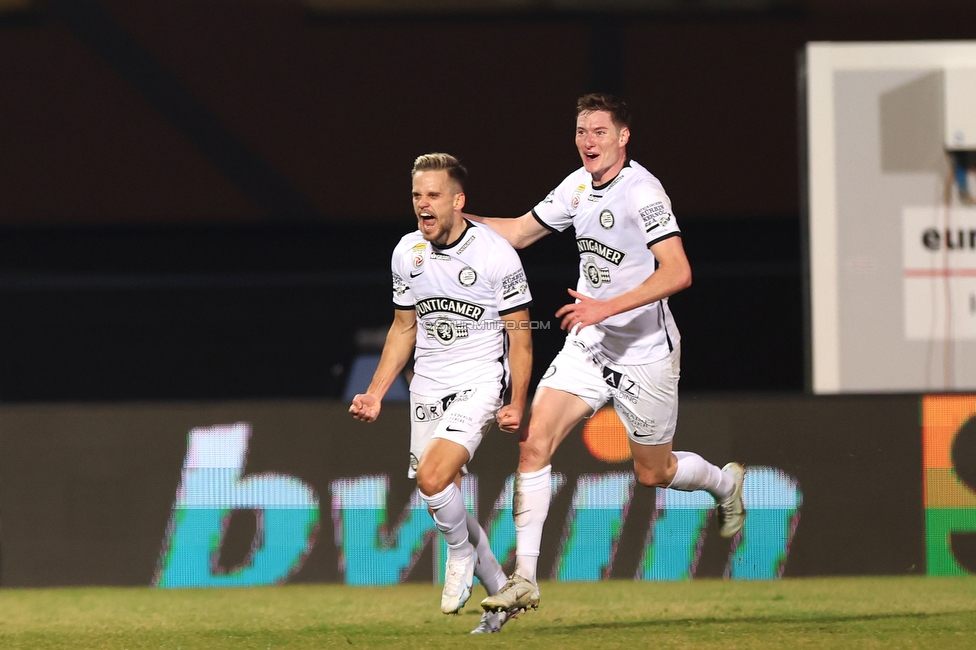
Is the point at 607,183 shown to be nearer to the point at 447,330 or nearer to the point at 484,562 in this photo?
the point at 447,330

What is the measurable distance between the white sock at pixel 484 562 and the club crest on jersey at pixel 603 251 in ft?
4.20

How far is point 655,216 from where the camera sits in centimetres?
617

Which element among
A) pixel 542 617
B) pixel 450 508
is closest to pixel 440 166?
pixel 450 508

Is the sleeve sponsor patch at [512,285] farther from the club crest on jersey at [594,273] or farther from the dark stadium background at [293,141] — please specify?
the dark stadium background at [293,141]

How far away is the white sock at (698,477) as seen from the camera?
678 centimetres

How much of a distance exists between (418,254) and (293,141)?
1058 cm

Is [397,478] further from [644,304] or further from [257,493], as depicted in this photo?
[644,304]

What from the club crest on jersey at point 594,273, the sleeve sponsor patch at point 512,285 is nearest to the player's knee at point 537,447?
the sleeve sponsor patch at point 512,285

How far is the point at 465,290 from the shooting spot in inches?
245

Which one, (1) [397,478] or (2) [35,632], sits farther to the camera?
(1) [397,478]

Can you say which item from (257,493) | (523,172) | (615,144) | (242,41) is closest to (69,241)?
(242,41)

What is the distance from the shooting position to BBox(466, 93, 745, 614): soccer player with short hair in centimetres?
621

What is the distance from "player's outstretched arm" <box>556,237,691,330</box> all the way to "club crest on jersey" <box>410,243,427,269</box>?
0.71 m

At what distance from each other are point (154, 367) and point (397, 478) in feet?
25.4
